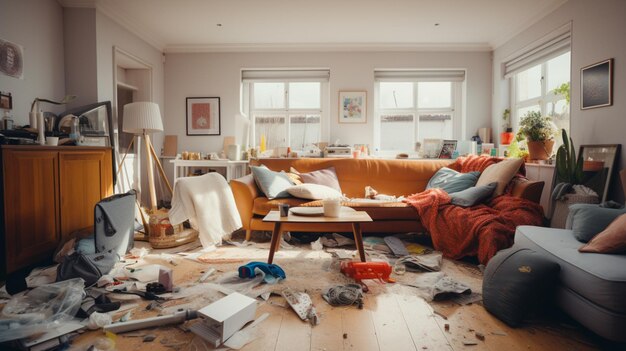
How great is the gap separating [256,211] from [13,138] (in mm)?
1931

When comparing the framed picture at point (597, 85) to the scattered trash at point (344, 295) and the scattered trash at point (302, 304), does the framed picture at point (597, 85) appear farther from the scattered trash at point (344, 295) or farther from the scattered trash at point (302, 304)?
the scattered trash at point (302, 304)

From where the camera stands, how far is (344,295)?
197cm

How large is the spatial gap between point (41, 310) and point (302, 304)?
1.35 metres

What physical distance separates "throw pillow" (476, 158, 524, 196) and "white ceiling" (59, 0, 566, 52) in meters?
1.80

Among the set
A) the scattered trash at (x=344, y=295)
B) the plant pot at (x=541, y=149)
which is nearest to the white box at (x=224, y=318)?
the scattered trash at (x=344, y=295)

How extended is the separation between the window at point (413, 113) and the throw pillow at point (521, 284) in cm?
356

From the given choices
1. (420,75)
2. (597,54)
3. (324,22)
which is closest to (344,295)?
(597,54)

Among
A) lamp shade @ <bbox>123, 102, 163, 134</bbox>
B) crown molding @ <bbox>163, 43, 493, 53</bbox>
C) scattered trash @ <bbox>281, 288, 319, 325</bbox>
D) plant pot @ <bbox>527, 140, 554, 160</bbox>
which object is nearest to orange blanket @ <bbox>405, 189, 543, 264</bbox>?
plant pot @ <bbox>527, 140, 554, 160</bbox>

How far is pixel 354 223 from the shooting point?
2514 millimetres

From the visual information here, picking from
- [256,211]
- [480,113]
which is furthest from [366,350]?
[480,113]

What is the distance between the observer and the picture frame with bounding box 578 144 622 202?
9.32 feet

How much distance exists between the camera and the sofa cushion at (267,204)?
3248 millimetres

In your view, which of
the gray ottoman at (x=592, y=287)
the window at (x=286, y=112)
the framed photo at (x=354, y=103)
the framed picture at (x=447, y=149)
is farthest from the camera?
the window at (x=286, y=112)

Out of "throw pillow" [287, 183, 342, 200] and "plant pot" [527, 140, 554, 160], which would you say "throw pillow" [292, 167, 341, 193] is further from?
"plant pot" [527, 140, 554, 160]
